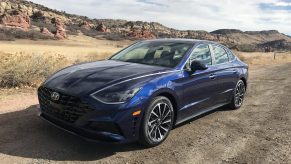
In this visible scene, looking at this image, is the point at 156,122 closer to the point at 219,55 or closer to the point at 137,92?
the point at 137,92

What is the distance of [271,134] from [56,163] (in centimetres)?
398

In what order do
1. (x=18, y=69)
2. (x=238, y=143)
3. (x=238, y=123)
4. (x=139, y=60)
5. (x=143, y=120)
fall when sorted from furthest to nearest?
(x=18, y=69), (x=238, y=123), (x=139, y=60), (x=238, y=143), (x=143, y=120)

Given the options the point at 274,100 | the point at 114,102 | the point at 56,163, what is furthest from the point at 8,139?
the point at 274,100

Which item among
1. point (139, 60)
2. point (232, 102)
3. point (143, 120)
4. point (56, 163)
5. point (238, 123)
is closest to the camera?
point (56, 163)

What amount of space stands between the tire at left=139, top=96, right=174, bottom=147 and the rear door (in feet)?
6.01

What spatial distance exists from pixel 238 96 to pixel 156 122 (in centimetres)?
361

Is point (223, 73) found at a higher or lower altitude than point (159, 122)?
higher

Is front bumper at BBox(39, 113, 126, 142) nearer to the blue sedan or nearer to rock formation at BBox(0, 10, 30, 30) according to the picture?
the blue sedan

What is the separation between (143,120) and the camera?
5824 mm

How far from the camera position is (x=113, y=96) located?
5.57 m

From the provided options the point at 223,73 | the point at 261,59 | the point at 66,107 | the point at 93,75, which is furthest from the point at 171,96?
the point at 261,59

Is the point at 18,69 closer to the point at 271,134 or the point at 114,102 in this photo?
the point at 114,102

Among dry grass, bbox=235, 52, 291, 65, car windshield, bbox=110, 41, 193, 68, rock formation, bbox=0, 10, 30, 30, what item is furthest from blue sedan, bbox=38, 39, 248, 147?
rock formation, bbox=0, 10, 30, 30

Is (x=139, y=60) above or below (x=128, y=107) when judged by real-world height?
above
